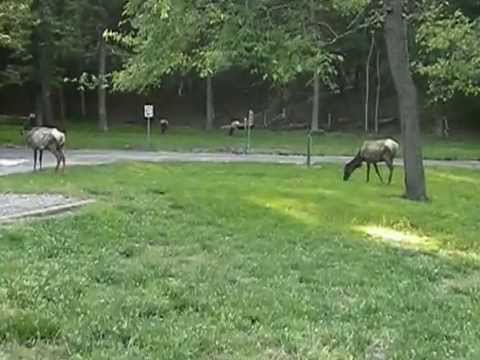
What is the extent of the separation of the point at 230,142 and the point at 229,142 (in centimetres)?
5

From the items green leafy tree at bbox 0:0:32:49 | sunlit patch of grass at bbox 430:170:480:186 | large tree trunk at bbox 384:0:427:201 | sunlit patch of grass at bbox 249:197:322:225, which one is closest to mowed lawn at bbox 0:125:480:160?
green leafy tree at bbox 0:0:32:49

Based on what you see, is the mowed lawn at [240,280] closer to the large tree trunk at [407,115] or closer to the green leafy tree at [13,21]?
the large tree trunk at [407,115]

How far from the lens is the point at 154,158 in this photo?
29781mm

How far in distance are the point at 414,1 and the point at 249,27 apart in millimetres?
9183

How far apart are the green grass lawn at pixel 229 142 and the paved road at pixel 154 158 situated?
2299 millimetres

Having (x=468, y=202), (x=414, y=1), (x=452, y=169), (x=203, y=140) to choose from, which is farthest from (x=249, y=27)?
Result: (x=203, y=140)

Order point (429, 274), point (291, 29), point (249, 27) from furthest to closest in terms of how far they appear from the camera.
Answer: point (291, 29), point (249, 27), point (429, 274)

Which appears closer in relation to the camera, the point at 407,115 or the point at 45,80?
the point at 407,115

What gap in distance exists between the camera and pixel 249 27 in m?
14.9

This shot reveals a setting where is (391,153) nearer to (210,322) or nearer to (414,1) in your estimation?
(414,1)

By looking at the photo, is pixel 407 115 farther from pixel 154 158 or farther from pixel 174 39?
pixel 154 158

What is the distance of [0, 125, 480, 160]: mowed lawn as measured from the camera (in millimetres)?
35562

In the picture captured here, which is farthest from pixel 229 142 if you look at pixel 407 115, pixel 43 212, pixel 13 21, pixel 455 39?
pixel 43 212

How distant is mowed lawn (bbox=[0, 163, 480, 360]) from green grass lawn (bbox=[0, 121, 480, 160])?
18.8m
